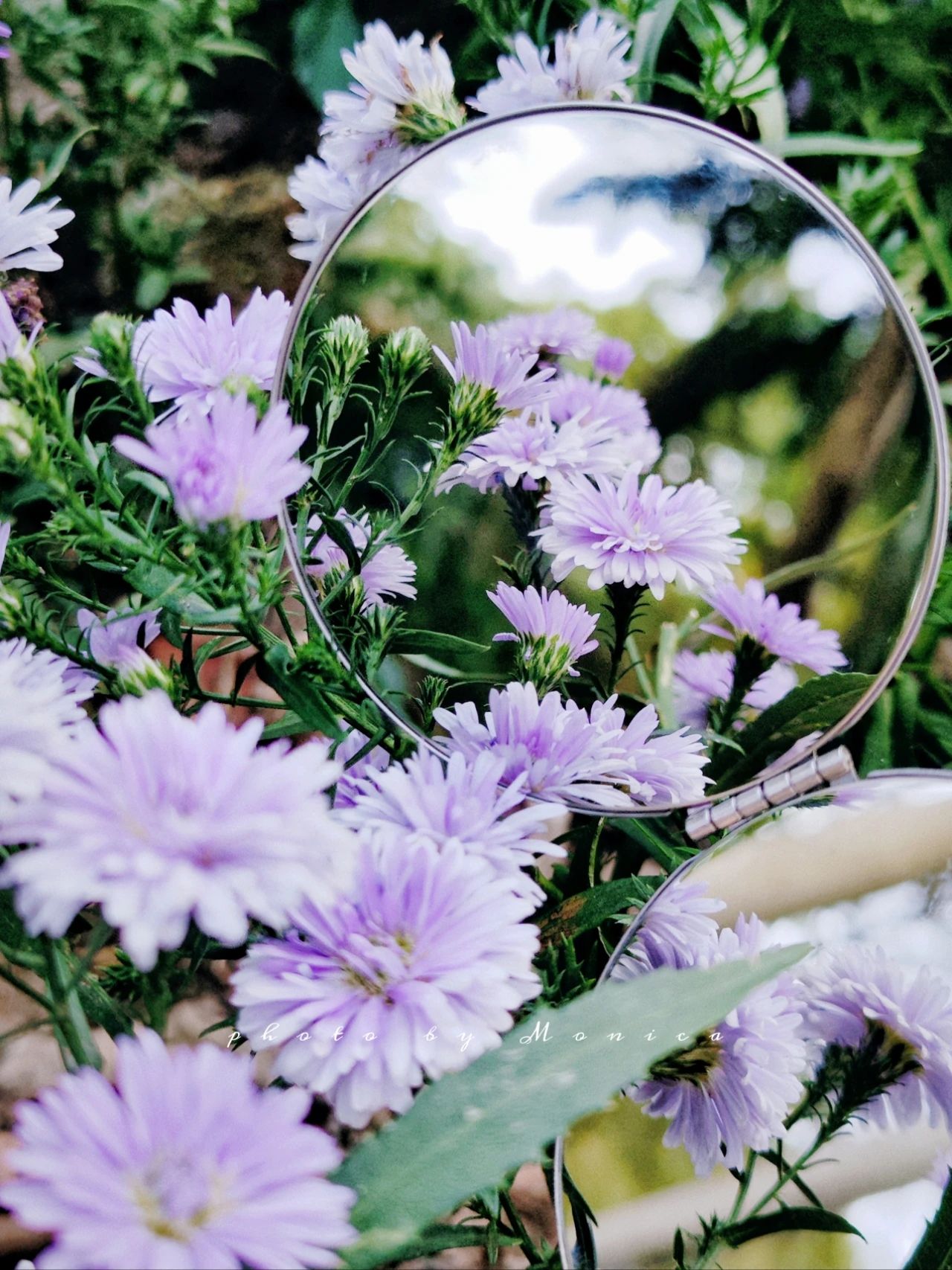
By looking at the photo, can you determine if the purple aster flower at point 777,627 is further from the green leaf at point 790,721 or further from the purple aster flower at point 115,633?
the purple aster flower at point 115,633

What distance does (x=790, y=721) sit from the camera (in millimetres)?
394

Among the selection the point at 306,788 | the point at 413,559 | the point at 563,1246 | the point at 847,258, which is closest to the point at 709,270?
the point at 847,258

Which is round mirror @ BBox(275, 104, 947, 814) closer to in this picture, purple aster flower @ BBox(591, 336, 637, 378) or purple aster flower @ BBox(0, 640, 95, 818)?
purple aster flower @ BBox(591, 336, 637, 378)

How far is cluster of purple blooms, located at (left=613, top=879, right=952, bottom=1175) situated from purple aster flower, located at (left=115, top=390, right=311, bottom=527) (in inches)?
9.2

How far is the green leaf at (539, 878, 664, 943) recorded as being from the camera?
0.40 metres

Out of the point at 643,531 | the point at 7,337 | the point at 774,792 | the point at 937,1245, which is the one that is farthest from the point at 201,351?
the point at 937,1245

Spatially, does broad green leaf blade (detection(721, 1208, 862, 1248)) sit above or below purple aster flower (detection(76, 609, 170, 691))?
below

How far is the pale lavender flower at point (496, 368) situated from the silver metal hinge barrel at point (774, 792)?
0.18 m

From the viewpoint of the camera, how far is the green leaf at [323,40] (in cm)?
60

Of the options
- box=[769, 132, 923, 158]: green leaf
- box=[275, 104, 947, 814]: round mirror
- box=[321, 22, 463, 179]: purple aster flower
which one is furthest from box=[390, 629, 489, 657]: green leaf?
box=[769, 132, 923, 158]: green leaf

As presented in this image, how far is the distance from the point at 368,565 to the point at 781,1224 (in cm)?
29

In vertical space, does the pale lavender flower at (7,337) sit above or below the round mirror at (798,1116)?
above

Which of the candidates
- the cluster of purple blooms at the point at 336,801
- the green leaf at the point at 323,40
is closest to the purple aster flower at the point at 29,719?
the cluster of purple blooms at the point at 336,801

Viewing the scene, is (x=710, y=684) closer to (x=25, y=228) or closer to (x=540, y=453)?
(x=540, y=453)
